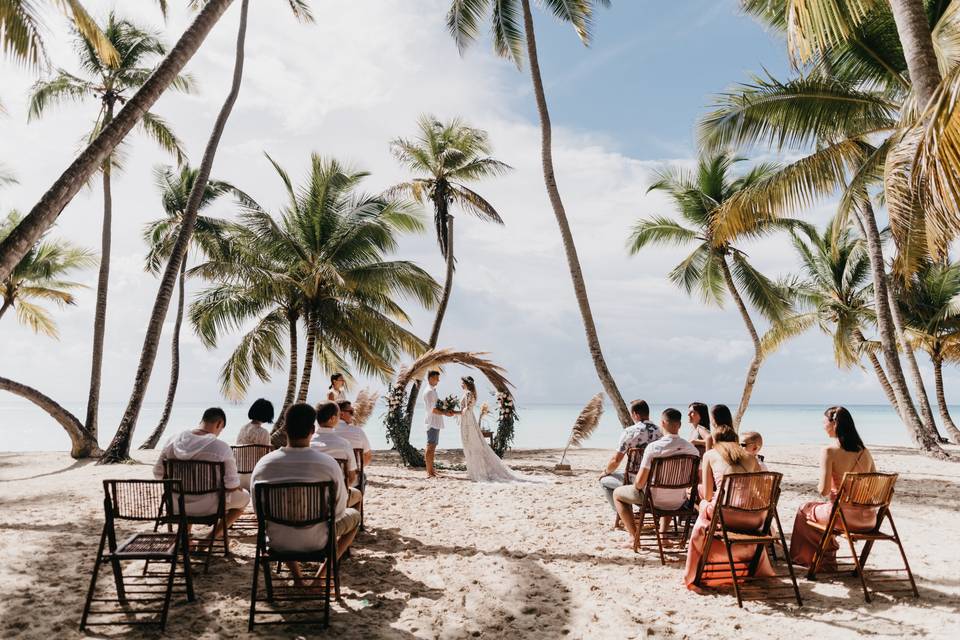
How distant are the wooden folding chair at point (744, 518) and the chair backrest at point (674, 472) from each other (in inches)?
31.7

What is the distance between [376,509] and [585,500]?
309 centimetres

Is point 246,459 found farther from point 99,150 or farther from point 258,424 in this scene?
point 99,150

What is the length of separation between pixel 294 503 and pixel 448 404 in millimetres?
7863

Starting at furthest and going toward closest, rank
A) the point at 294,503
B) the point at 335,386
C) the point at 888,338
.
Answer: the point at 888,338 → the point at 335,386 → the point at 294,503

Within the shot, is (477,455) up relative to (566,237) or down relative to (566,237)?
down

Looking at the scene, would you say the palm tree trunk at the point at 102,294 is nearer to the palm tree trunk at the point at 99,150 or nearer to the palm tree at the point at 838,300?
the palm tree trunk at the point at 99,150

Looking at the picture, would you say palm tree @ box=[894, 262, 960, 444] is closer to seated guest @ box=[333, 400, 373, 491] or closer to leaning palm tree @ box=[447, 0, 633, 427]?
leaning palm tree @ box=[447, 0, 633, 427]

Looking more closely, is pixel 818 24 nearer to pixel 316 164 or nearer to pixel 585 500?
pixel 585 500

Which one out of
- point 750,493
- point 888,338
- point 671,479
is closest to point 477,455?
point 671,479

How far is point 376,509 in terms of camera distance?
8164 mm

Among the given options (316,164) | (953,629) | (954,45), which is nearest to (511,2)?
(316,164)

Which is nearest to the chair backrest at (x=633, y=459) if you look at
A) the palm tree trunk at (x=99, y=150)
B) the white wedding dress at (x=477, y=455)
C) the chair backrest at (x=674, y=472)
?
the chair backrest at (x=674, y=472)

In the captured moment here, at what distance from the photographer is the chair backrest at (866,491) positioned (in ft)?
15.0

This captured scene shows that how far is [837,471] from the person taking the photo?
499 centimetres
